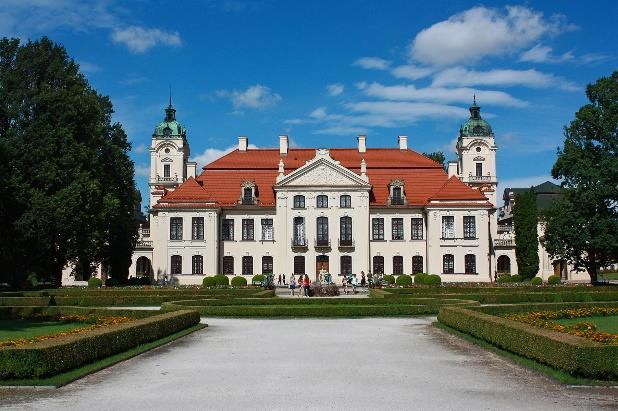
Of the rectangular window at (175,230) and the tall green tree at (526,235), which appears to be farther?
the tall green tree at (526,235)

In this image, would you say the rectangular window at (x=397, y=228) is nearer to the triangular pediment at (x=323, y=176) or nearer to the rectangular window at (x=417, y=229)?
the rectangular window at (x=417, y=229)

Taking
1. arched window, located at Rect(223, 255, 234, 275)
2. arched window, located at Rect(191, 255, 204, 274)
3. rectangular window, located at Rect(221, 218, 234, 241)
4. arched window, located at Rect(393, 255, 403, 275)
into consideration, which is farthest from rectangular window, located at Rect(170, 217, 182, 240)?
arched window, located at Rect(393, 255, 403, 275)

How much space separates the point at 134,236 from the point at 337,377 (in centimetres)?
4211

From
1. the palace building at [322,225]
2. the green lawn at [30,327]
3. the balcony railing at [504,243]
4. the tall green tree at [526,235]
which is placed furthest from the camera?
the balcony railing at [504,243]

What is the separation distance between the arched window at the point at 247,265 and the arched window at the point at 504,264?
95.2 feet

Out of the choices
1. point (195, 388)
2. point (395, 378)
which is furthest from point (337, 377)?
point (195, 388)

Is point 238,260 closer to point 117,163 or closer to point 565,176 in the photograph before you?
point 117,163

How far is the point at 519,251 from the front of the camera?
193 feet

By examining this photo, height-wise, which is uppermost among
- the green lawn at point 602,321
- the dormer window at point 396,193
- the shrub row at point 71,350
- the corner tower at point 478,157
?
the corner tower at point 478,157

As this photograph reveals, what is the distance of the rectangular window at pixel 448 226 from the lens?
183ft

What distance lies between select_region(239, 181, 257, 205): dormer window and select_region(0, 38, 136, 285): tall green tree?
556 inches

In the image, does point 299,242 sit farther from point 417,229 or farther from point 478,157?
point 478,157

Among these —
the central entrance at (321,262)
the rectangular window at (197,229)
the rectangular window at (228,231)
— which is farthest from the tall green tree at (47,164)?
the central entrance at (321,262)

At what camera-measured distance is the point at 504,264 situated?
72938 mm
